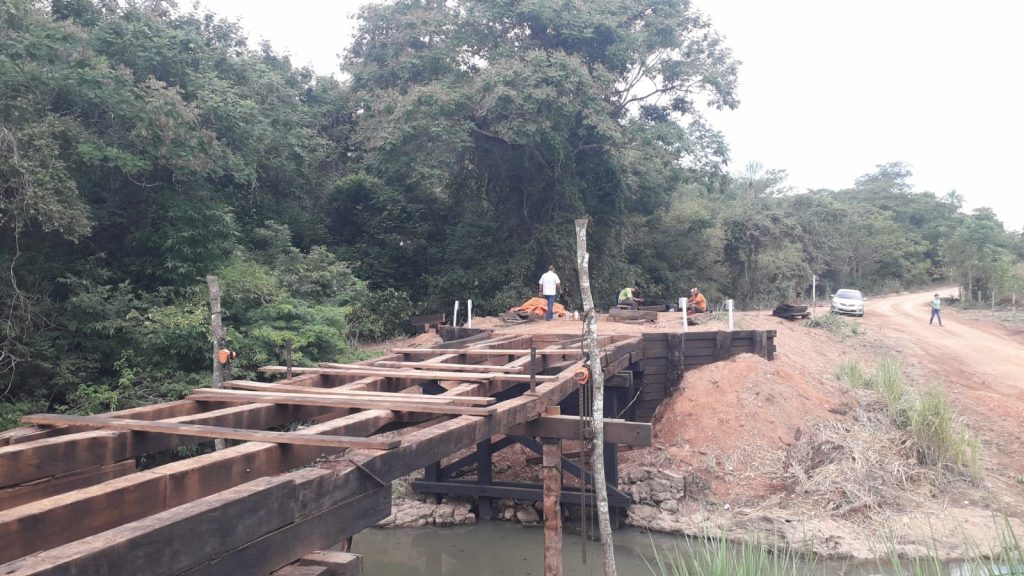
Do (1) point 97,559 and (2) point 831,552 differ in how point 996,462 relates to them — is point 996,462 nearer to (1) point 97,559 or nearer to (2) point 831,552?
(2) point 831,552

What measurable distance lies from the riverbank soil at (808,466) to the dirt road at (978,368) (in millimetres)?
63

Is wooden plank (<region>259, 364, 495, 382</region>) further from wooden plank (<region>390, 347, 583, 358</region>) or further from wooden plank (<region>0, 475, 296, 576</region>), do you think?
wooden plank (<region>0, 475, 296, 576</region>)

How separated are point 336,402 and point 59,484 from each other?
1.66 metres

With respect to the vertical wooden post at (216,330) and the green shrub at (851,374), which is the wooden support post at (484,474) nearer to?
the vertical wooden post at (216,330)

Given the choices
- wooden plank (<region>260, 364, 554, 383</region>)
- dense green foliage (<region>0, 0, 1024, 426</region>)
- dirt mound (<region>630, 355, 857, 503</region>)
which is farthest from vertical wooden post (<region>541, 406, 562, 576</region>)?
dense green foliage (<region>0, 0, 1024, 426</region>)

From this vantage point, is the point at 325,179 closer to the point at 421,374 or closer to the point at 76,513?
the point at 421,374

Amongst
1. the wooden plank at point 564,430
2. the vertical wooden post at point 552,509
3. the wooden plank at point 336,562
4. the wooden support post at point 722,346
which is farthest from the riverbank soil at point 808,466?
the wooden plank at point 336,562

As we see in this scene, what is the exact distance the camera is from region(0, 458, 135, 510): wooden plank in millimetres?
3395

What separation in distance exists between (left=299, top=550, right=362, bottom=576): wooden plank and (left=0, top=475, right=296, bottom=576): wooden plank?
33 centimetres

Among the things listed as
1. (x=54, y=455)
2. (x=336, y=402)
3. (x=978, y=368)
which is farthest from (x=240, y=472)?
(x=978, y=368)

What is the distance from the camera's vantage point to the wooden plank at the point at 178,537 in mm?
1940

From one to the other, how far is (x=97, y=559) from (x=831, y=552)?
8423 millimetres

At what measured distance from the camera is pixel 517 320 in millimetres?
16891

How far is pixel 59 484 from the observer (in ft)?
11.9
